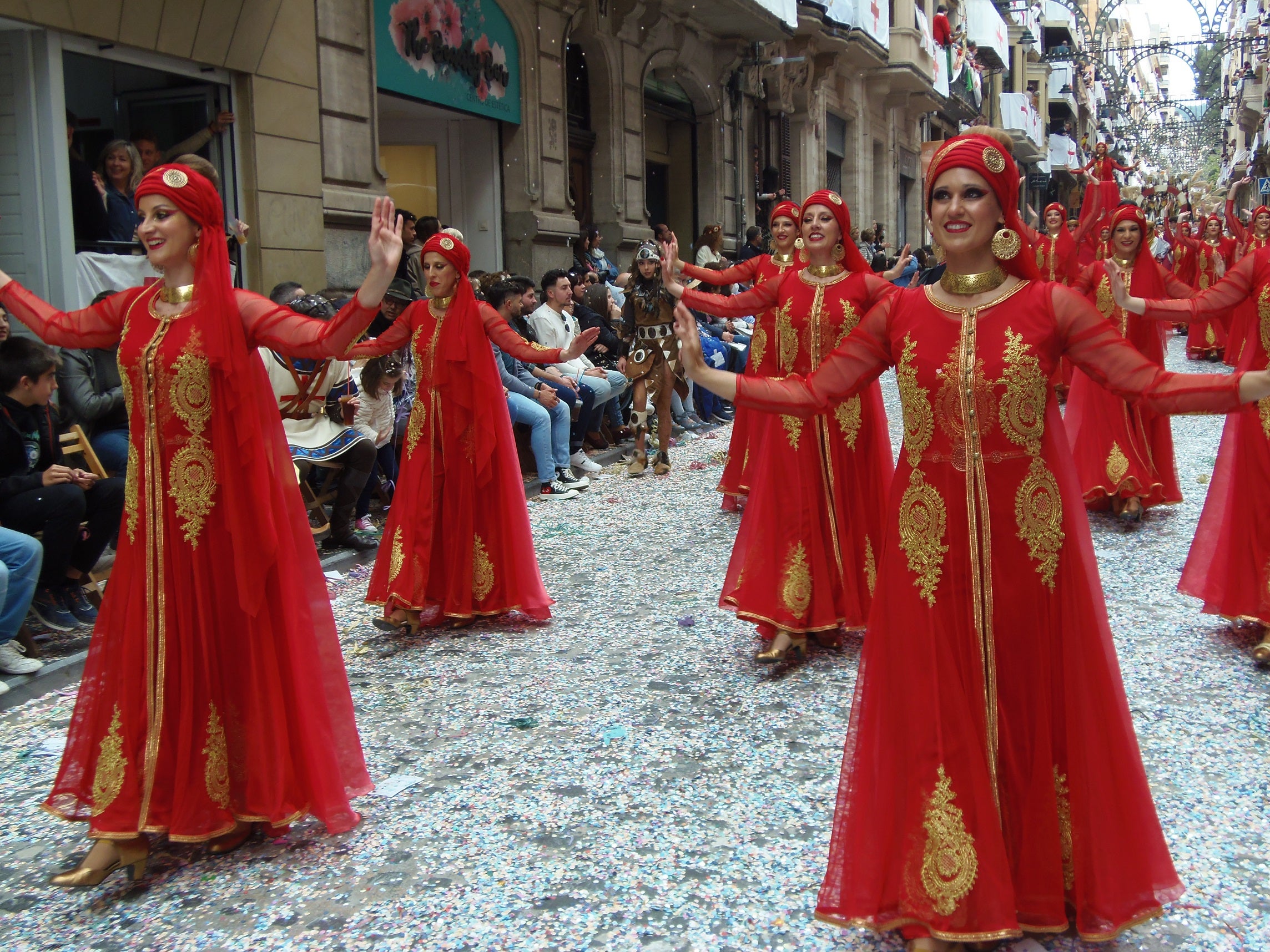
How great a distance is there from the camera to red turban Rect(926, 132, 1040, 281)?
277 centimetres

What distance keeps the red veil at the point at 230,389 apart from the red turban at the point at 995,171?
77.6 inches

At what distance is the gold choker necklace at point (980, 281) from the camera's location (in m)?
2.86

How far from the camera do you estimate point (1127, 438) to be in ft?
25.2

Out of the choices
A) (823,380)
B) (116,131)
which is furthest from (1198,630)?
(116,131)

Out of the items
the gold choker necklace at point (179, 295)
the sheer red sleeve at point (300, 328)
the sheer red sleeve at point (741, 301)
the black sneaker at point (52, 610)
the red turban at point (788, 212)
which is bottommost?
the black sneaker at point (52, 610)

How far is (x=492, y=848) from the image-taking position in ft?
11.4

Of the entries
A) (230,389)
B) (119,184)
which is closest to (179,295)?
(230,389)

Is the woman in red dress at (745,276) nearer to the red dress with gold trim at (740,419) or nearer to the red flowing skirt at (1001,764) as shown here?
the red dress with gold trim at (740,419)

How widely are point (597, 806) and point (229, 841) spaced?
44.1 inches

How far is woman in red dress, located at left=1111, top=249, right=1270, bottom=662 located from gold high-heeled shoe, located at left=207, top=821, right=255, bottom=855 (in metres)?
4.04


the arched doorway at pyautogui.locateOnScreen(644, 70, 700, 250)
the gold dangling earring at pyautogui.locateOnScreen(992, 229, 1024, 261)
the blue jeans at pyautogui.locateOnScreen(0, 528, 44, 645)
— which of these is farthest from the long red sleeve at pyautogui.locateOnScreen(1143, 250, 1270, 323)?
the arched doorway at pyautogui.locateOnScreen(644, 70, 700, 250)

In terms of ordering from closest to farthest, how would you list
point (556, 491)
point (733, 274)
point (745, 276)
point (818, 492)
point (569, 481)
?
point (818, 492), point (733, 274), point (745, 276), point (556, 491), point (569, 481)

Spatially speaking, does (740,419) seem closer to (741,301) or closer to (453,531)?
(741,301)

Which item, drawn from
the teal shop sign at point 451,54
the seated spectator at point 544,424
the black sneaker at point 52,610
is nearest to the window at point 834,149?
the teal shop sign at point 451,54
